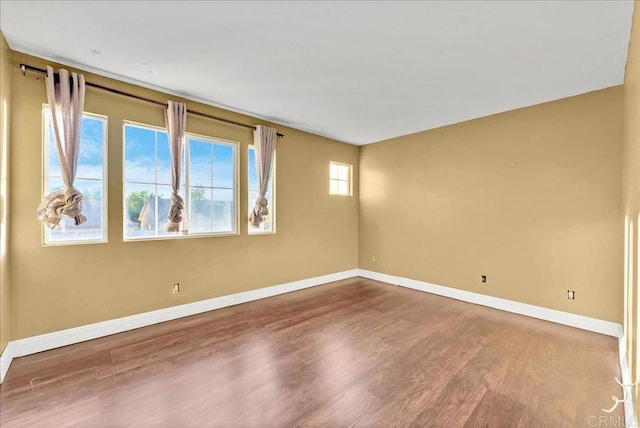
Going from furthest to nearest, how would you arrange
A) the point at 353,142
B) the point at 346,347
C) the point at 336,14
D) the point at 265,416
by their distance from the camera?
the point at 353,142 < the point at 346,347 < the point at 336,14 < the point at 265,416

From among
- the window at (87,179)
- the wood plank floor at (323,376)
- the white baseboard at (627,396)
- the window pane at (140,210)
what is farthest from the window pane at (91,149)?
the white baseboard at (627,396)

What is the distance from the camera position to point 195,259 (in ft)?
12.0

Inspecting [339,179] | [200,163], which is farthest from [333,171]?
[200,163]

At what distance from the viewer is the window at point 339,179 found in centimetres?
548

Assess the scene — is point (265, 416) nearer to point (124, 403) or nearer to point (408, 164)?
point (124, 403)

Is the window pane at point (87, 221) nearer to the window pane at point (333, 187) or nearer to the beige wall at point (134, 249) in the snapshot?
the beige wall at point (134, 249)

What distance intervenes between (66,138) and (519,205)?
5194 mm

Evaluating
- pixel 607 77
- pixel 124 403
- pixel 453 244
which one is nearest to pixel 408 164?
pixel 453 244

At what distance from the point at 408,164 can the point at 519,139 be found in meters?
1.69

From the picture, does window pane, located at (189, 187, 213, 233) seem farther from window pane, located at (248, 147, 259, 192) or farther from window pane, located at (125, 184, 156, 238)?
window pane, located at (248, 147, 259, 192)

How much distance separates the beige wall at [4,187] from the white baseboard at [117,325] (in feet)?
0.60

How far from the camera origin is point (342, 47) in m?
2.40
